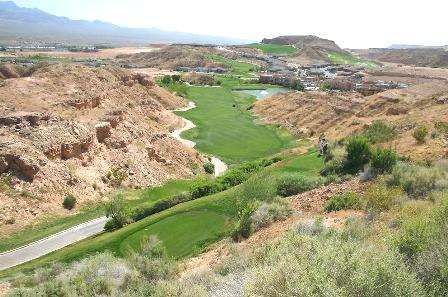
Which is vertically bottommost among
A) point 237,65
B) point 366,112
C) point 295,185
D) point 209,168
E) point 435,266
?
point 209,168

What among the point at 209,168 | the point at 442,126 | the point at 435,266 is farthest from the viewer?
the point at 209,168

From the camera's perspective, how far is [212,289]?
17.5m

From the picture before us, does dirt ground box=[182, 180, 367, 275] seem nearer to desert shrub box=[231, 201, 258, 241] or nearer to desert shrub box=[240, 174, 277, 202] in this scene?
desert shrub box=[231, 201, 258, 241]

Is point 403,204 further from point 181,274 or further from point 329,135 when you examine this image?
point 329,135

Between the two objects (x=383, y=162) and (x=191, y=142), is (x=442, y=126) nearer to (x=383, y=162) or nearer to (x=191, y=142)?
(x=383, y=162)

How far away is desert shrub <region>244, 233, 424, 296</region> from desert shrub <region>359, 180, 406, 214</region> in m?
10.2

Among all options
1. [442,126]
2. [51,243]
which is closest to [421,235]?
[51,243]

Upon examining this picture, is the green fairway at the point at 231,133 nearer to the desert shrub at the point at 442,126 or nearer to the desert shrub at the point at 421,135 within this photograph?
the desert shrub at the point at 442,126

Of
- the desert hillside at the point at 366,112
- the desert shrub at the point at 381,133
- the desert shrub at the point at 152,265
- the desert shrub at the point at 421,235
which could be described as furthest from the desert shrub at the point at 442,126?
the desert shrub at the point at 152,265

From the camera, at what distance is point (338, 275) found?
12383 mm

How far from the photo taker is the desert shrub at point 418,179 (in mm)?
25656

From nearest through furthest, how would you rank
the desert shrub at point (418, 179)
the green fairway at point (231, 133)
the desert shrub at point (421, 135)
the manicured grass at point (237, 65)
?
the desert shrub at point (418, 179) < the desert shrub at point (421, 135) < the green fairway at point (231, 133) < the manicured grass at point (237, 65)

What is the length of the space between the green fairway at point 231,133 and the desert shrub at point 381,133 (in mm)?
15256

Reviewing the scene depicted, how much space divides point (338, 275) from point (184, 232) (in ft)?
64.6
